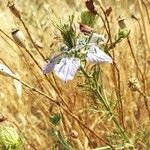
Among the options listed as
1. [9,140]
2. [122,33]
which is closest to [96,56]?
[122,33]

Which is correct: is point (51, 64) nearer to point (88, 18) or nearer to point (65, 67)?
point (65, 67)

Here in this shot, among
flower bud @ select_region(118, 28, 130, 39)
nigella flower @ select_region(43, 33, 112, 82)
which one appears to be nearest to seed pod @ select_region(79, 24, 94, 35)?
nigella flower @ select_region(43, 33, 112, 82)

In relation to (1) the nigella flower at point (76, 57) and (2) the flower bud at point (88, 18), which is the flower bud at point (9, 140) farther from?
(2) the flower bud at point (88, 18)

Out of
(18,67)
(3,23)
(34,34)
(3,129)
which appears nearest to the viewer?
(3,129)

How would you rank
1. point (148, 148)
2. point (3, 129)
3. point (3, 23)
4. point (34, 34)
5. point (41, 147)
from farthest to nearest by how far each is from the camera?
1. point (34, 34)
2. point (3, 23)
3. point (41, 147)
4. point (148, 148)
5. point (3, 129)

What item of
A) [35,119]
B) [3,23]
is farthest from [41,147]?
[3,23]

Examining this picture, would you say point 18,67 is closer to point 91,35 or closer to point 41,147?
point 41,147
